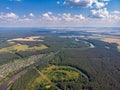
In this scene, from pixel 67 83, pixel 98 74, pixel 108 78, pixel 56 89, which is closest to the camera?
pixel 56 89

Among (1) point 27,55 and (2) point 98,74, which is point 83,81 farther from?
(1) point 27,55

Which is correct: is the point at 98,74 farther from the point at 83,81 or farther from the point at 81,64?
the point at 81,64

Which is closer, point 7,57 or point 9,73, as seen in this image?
point 9,73

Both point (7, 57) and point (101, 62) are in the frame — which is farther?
point (7, 57)

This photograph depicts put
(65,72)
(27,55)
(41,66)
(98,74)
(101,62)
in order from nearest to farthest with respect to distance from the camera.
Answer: (98,74) < (65,72) < (41,66) < (101,62) < (27,55)

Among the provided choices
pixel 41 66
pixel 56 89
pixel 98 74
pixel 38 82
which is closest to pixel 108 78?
pixel 98 74

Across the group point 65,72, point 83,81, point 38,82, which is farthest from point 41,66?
point 83,81
